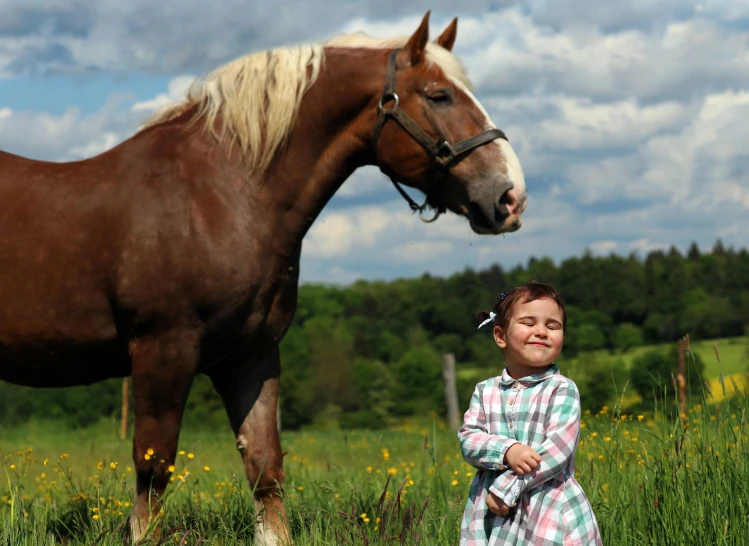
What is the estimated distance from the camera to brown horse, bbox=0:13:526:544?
12.9ft

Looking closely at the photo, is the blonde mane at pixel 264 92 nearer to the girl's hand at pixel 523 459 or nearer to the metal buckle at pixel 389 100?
the metal buckle at pixel 389 100

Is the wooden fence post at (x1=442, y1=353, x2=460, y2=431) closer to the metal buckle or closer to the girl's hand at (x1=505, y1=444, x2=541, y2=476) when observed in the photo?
the metal buckle

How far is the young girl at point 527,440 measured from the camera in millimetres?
2826

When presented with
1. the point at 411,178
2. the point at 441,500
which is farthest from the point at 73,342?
the point at 441,500

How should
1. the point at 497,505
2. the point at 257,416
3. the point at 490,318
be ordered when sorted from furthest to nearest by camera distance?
the point at 257,416
the point at 490,318
the point at 497,505

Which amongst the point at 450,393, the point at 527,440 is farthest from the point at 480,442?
the point at 450,393

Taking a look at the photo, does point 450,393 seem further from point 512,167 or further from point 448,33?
point 512,167

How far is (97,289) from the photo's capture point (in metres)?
4.02

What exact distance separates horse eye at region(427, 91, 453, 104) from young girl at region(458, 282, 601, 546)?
1447 millimetres

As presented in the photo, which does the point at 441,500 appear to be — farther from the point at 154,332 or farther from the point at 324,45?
the point at 324,45

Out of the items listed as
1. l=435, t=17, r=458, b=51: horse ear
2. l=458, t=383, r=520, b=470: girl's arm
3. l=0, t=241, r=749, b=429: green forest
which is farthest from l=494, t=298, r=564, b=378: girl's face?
l=0, t=241, r=749, b=429: green forest

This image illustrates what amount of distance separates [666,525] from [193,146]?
2.87 metres

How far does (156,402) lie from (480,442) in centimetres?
174

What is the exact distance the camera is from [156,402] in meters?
3.93
